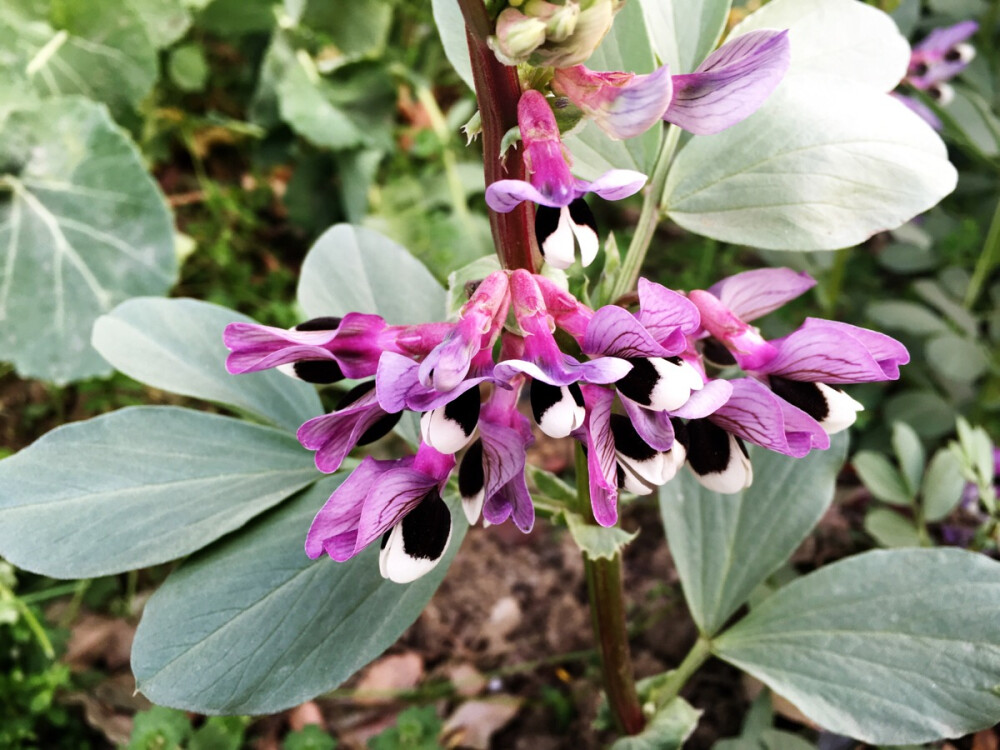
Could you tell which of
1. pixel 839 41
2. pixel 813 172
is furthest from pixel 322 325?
pixel 839 41

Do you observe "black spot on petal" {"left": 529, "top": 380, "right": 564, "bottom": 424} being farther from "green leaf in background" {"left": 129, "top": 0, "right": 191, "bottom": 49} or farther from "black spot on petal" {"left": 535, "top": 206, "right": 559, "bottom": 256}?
"green leaf in background" {"left": 129, "top": 0, "right": 191, "bottom": 49}

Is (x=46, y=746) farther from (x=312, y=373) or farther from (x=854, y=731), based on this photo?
(x=854, y=731)

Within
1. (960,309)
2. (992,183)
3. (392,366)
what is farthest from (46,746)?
(992,183)

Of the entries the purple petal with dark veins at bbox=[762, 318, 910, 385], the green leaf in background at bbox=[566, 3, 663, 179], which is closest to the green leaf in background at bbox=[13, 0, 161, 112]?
the green leaf in background at bbox=[566, 3, 663, 179]

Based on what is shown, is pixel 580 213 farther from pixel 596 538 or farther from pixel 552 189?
pixel 596 538

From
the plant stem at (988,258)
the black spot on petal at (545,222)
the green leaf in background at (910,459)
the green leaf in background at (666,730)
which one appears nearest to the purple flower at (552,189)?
the black spot on petal at (545,222)

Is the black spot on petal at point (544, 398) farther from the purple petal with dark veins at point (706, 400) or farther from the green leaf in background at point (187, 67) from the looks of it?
the green leaf in background at point (187, 67)
